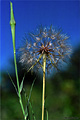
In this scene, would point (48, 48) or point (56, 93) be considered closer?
point (48, 48)

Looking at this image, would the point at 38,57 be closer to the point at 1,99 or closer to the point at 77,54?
the point at 77,54

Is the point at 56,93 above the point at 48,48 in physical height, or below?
below

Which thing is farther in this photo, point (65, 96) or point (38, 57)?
point (65, 96)

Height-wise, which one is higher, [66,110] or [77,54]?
[77,54]

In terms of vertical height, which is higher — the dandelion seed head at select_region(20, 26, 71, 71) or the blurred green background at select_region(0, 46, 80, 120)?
the dandelion seed head at select_region(20, 26, 71, 71)

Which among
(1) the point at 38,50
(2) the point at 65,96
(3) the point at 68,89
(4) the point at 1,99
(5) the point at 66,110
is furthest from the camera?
(4) the point at 1,99

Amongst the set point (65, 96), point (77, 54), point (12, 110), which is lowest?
point (12, 110)

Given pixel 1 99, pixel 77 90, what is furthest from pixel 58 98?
pixel 1 99

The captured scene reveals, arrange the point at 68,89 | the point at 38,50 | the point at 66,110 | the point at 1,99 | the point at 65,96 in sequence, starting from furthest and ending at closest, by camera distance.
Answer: the point at 1,99 → the point at 68,89 → the point at 65,96 → the point at 66,110 → the point at 38,50
